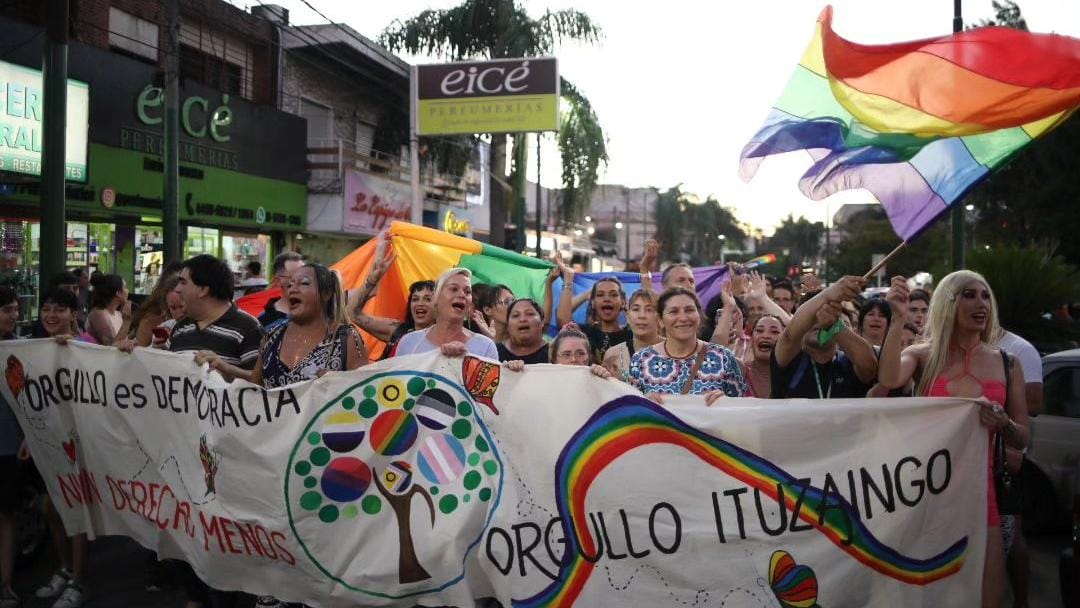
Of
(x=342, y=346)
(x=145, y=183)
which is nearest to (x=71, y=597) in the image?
(x=342, y=346)

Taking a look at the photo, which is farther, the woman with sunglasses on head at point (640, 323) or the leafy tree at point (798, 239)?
the leafy tree at point (798, 239)

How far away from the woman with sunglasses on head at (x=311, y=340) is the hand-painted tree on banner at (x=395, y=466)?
27 cm

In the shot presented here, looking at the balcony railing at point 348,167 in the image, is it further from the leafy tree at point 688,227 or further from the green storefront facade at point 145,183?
the leafy tree at point 688,227

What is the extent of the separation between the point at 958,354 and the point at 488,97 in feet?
52.6

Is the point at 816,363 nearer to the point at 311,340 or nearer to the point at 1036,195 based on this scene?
the point at 311,340

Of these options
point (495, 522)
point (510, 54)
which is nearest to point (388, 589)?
point (495, 522)

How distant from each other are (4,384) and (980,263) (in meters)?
12.5

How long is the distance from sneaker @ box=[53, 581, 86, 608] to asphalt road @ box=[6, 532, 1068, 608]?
9 centimetres

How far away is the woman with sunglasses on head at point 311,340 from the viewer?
4.38 metres

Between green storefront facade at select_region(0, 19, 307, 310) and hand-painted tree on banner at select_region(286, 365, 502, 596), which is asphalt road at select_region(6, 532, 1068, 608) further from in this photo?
green storefront facade at select_region(0, 19, 307, 310)

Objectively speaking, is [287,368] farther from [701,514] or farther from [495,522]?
[701,514]

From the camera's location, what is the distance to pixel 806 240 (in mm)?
92688

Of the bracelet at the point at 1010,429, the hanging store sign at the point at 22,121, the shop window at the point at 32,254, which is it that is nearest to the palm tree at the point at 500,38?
the shop window at the point at 32,254

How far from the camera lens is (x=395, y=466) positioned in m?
4.09
